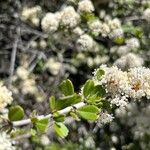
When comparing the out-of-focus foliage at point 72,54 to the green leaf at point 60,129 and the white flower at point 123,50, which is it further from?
the green leaf at point 60,129

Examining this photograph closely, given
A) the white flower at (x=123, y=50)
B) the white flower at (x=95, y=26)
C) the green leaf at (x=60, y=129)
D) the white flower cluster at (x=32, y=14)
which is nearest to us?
the green leaf at (x=60, y=129)

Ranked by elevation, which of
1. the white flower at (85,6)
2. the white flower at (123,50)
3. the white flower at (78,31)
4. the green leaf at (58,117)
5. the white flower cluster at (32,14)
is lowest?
the green leaf at (58,117)

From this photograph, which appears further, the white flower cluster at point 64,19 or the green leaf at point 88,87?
the white flower cluster at point 64,19

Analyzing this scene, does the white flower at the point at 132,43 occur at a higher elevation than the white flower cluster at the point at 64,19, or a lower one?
lower

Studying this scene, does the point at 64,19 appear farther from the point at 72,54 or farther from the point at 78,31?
the point at 72,54

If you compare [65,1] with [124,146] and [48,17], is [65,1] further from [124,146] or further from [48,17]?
[124,146]

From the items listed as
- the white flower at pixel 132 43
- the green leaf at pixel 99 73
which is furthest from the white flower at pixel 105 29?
the green leaf at pixel 99 73
